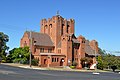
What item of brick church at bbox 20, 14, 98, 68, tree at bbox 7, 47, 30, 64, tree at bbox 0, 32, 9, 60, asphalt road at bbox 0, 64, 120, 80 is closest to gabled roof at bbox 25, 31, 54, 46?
brick church at bbox 20, 14, 98, 68

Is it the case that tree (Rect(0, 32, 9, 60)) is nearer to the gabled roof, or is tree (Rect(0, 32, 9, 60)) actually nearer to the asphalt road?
the gabled roof

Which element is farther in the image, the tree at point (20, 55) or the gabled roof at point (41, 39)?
the gabled roof at point (41, 39)

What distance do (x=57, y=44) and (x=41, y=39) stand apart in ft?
19.6

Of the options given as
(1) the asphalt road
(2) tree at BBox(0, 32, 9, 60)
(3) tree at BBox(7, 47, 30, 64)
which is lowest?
(1) the asphalt road

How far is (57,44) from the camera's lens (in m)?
98.6

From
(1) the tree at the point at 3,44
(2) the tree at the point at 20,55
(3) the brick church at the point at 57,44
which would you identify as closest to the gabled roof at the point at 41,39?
(3) the brick church at the point at 57,44

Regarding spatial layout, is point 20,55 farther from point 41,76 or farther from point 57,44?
point 41,76

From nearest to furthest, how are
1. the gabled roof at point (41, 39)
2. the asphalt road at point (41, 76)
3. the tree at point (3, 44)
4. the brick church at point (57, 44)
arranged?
the asphalt road at point (41, 76)
the brick church at point (57, 44)
the gabled roof at point (41, 39)
the tree at point (3, 44)

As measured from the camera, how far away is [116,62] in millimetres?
91625

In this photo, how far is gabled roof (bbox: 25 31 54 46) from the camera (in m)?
95.0

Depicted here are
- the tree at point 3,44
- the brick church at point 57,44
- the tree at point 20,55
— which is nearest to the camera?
the tree at point 20,55

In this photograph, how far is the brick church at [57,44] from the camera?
9144 cm

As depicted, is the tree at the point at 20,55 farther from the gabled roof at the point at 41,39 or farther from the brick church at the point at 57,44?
the gabled roof at the point at 41,39

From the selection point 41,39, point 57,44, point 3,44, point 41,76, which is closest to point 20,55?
point 41,39
